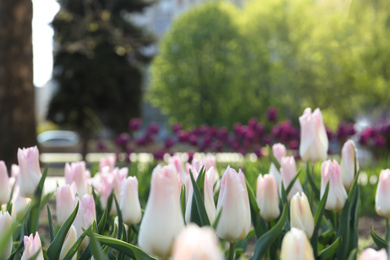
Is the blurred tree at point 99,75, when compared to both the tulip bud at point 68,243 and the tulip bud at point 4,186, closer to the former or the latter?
the tulip bud at point 4,186

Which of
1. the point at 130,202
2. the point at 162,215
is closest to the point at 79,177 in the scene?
the point at 130,202

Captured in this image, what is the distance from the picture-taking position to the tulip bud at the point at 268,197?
7.32ft

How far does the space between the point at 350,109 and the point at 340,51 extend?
309cm

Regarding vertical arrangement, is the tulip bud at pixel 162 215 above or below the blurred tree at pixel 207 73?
below

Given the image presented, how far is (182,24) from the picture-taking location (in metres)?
31.4

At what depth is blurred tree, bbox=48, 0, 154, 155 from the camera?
2433 centimetres

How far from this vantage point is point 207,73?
3031cm

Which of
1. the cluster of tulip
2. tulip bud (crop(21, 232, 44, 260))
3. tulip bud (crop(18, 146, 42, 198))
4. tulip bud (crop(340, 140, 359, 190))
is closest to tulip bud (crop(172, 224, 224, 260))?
the cluster of tulip

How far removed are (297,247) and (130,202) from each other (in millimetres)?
1219

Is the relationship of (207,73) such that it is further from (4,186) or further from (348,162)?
(4,186)

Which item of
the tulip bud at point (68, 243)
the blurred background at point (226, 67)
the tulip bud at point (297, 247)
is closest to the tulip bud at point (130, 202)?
the tulip bud at point (68, 243)

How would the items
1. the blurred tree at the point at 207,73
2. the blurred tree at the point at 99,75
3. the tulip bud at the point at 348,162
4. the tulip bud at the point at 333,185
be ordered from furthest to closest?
the blurred tree at the point at 207,73, the blurred tree at the point at 99,75, the tulip bud at the point at 348,162, the tulip bud at the point at 333,185

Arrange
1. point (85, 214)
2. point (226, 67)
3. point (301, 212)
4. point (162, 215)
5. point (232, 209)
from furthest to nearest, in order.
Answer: point (226, 67)
point (85, 214)
point (301, 212)
point (232, 209)
point (162, 215)

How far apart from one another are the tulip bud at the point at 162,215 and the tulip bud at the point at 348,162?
1.43m
